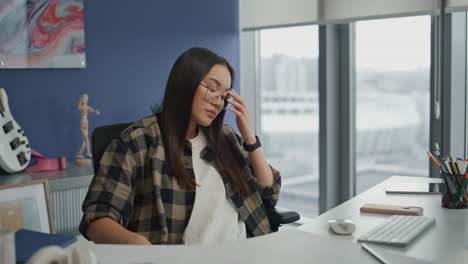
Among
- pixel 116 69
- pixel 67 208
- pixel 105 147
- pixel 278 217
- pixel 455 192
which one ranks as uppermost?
pixel 116 69

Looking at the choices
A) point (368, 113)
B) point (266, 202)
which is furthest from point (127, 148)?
A: point (368, 113)

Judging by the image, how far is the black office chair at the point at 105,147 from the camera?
1.68 metres

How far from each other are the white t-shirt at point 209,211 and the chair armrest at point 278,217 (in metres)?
0.14

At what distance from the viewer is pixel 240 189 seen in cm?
177

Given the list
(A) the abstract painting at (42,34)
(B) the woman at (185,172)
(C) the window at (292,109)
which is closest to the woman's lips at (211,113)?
(B) the woman at (185,172)

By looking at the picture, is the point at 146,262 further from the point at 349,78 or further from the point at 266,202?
the point at 349,78

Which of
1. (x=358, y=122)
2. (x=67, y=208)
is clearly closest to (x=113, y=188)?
(x=67, y=208)

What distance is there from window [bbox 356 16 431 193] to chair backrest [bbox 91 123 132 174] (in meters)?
2.12

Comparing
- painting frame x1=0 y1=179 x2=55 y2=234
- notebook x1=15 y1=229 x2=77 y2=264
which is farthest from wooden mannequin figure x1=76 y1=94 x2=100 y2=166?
notebook x1=15 y1=229 x2=77 y2=264

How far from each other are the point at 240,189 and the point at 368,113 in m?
2.01

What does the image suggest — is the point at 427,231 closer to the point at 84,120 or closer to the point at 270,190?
the point at 270,190

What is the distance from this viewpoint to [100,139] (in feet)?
5.55

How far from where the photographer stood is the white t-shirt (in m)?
1.62

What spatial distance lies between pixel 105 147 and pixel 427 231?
1.02m
